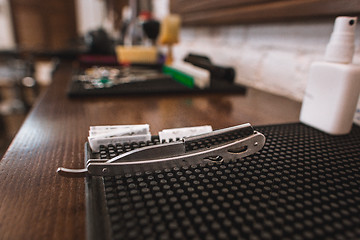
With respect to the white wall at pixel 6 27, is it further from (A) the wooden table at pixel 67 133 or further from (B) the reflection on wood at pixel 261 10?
(A) the wooden table at pixel 67 133

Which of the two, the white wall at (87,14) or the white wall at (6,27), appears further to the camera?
the white wall at (87,14)

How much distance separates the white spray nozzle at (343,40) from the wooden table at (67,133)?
0.47 ft

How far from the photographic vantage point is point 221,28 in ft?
3.65

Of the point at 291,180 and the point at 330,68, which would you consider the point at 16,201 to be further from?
the point at 330,68

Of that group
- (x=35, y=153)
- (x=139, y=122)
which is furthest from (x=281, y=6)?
(x=35, y=153)

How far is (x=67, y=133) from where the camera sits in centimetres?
42

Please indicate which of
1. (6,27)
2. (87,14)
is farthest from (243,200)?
(6,27)

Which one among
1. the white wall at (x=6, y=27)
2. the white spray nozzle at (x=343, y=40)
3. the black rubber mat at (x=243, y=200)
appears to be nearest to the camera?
the black rubber mat at (x=243, y=200)

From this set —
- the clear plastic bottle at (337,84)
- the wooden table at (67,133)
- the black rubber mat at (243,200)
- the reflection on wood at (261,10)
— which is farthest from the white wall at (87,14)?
the black rubber mat at (243,200)

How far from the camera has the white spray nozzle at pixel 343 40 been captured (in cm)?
40

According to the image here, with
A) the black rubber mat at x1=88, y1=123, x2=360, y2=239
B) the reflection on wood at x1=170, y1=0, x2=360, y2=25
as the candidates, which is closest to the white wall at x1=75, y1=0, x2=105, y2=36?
the reflection on wood at x1=170, y1=0, x2=360, y2=25

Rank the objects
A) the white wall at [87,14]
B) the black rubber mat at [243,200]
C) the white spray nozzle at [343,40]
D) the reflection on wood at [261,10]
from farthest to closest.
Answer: the white wall at [87,14] < the reflection on wood at [261,10] < the white spray nozzle at [343,40] < the black rubber mat at [243,200]

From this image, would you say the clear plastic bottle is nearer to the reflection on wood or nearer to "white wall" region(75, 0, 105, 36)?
the reflection on wood

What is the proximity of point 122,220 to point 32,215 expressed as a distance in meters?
0.08
